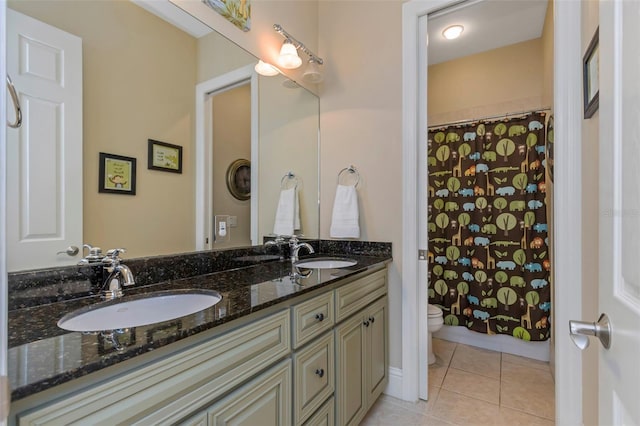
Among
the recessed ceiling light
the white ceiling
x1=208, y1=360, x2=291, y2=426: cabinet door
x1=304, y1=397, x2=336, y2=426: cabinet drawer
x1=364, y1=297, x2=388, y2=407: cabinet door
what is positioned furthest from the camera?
the recessed ceiling light

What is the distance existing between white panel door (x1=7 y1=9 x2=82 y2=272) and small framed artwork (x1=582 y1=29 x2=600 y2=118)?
179 centimetres

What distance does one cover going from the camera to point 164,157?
131cm

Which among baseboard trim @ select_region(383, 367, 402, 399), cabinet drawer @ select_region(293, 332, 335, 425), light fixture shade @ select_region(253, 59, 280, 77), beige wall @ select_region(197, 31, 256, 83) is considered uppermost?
light fixture shade @ select_region(253, 59, 280, 77)

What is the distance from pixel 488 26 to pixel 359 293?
8.03 ft

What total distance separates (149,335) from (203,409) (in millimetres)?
258

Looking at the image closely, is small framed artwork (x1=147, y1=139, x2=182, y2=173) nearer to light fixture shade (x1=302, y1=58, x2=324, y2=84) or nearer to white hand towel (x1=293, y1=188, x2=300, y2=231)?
white hand towel (x1=293, y1=188, x2=300, y2=231)

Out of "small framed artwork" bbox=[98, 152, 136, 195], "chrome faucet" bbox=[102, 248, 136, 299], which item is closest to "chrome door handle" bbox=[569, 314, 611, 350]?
"chrome faucet" bbox=[102, 248, 136, 299]

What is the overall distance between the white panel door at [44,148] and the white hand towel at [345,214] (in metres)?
1.39

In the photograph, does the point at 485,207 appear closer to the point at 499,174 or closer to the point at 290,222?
the point at 499,174

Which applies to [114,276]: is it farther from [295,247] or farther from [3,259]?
[295,247]

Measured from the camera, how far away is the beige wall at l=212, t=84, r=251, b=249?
1549 mm

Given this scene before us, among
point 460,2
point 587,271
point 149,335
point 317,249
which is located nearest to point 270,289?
point 149,335

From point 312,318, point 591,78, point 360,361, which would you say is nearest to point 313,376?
point 312,318

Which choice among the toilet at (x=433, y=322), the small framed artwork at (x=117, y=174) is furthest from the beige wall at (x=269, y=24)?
the toilet at (x=433, y=322)
